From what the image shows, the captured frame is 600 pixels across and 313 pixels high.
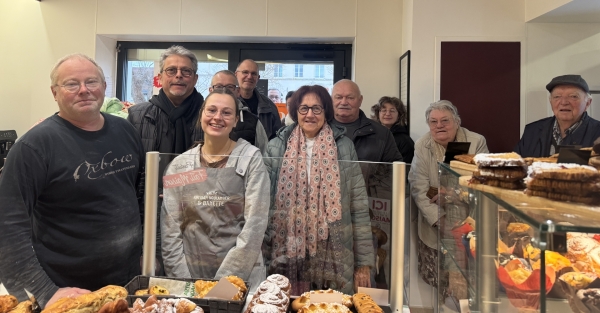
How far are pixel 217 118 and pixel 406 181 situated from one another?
31.3 inches

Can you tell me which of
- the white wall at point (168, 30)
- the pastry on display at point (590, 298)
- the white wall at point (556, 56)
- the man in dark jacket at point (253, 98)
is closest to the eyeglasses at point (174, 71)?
the man in dark jacket at point (253, 98)

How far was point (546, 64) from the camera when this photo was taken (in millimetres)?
3350

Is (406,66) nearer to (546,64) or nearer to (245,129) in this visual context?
(546,64)

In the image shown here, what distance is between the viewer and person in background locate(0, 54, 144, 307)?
4.16 feet

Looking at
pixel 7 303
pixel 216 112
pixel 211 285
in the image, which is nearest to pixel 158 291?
pixel 211 285

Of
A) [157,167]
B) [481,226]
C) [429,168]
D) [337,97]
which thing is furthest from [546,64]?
[157,167]

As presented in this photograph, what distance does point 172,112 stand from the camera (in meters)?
2.07

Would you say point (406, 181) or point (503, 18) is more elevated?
point (503, 18)

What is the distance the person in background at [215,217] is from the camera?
1.24m

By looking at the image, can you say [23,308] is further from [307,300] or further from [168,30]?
[168,30]

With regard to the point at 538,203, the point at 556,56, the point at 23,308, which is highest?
the point at 556,56

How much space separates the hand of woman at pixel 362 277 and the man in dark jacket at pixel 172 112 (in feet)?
3.66

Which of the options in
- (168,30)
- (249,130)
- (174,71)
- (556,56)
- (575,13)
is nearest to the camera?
(174,71)

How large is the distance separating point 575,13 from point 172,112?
3124mm
